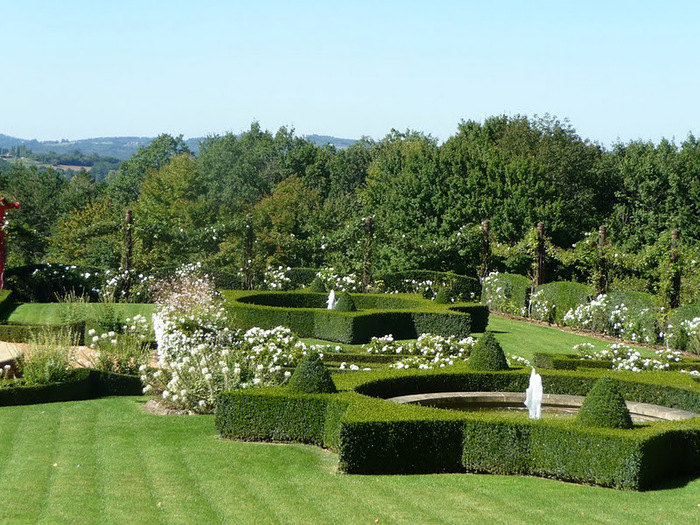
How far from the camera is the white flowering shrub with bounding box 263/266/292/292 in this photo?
27.9 meters

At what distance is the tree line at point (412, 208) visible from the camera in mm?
30953

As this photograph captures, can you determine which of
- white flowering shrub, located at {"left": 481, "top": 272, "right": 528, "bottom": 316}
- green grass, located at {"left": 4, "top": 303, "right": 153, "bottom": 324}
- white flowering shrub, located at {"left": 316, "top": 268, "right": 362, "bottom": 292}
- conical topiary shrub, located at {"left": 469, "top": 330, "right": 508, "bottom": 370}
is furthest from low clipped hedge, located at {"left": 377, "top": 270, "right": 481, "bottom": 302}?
conical topiary shrub, located at {"left": 469, "top": 330, "right": 508, "bottom": 370}

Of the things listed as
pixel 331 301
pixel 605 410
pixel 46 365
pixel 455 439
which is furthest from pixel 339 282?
pixel 605 410

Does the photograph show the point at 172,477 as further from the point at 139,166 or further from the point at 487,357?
the point at 139,166

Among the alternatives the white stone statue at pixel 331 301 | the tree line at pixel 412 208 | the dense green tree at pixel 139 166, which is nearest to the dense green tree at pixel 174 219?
the tree line at pixel 412 208

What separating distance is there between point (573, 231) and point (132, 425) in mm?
28567

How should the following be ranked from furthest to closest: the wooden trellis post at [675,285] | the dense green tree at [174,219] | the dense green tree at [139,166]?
the dense green tree at [139,166] → the dense green tree at [174,219] → the wooden trellis post at [675,285]

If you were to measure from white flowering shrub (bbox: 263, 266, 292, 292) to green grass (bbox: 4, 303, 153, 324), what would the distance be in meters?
4.12

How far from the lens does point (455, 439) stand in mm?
10227

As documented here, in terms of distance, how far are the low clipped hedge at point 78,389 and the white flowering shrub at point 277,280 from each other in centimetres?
1365

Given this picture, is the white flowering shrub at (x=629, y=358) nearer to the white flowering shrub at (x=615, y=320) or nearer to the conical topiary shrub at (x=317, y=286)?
the white flowering shrub at (x=615, y=320)

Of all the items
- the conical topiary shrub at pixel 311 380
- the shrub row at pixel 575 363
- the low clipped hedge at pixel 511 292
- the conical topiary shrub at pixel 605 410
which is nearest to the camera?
the conical topiary shrub at pixel 605 410

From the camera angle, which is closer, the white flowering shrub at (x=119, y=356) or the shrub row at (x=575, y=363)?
the white flowering shrub at (x=119, y=356)

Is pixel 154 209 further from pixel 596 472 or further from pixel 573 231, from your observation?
pixel 596 472
